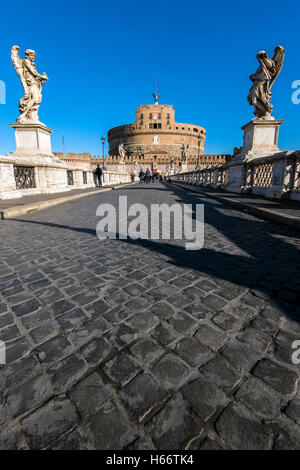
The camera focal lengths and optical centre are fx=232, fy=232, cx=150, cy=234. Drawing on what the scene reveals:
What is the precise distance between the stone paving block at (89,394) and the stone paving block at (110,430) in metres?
0.05

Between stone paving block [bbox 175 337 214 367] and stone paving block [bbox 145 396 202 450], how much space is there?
32 cm

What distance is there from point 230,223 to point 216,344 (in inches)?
174

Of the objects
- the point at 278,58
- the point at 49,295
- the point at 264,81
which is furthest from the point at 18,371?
the point at 278,58

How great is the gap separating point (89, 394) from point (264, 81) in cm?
1267

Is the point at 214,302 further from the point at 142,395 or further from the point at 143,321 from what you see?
the point at 142,395

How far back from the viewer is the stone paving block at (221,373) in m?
1.35

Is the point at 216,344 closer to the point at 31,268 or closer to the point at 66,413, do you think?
the point at 66,413

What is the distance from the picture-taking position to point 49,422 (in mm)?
1134

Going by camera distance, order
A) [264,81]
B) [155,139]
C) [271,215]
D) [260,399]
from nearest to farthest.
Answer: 1. [260,399]
2. [271,215]
3. [264,81]
4. [155,139]

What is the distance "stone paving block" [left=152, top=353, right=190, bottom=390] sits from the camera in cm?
135

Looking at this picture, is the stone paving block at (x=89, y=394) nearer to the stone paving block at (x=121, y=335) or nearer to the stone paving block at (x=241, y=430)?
the stone paving block at (x=121, y=335)

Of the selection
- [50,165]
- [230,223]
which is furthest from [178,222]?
[50,165]

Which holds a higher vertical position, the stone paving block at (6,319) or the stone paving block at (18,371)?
the stone paving block at (6,319)

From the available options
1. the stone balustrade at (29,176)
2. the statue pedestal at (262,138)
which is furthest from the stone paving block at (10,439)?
the statue pedestal at (262,138)
